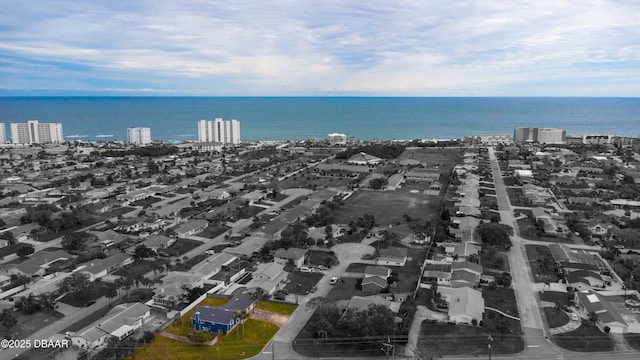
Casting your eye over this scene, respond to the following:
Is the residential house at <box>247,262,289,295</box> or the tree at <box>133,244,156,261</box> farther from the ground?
the tree at <box>133,244,156,261</box>

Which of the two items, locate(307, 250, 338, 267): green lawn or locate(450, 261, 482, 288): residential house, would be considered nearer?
locate(450, 261, 482, 288): residential house

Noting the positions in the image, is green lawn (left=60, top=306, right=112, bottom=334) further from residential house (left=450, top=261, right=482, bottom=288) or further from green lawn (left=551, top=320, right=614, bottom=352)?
green lawn (left=551, top=320, right=614, bottom=352)

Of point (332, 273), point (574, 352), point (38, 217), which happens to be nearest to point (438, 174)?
point (332, 273)

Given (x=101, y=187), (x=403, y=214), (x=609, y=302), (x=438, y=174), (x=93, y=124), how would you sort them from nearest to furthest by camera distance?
(x=609, y=302), (x=403, y=214), (x=101, y=187), (x=438, y=174), (x=93, y=124)

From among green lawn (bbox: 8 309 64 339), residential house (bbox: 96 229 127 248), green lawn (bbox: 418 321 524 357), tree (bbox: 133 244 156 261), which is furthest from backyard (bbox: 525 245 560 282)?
residential house (bbox: 96 229 127 248)

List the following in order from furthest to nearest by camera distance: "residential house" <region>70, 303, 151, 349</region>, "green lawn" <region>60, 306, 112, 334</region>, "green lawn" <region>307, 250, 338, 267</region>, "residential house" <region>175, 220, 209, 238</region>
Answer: "residential house" <region>175, 220, 209, 238</region>
"green lawn" <region>307, 250, 338, 267</region>
"green lawn" <region>60, 306, 112, 334</region>
"residential house" <region>70, 303, 151, 349</region>

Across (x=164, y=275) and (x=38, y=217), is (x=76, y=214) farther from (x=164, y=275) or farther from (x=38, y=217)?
(x=164, y=275)
